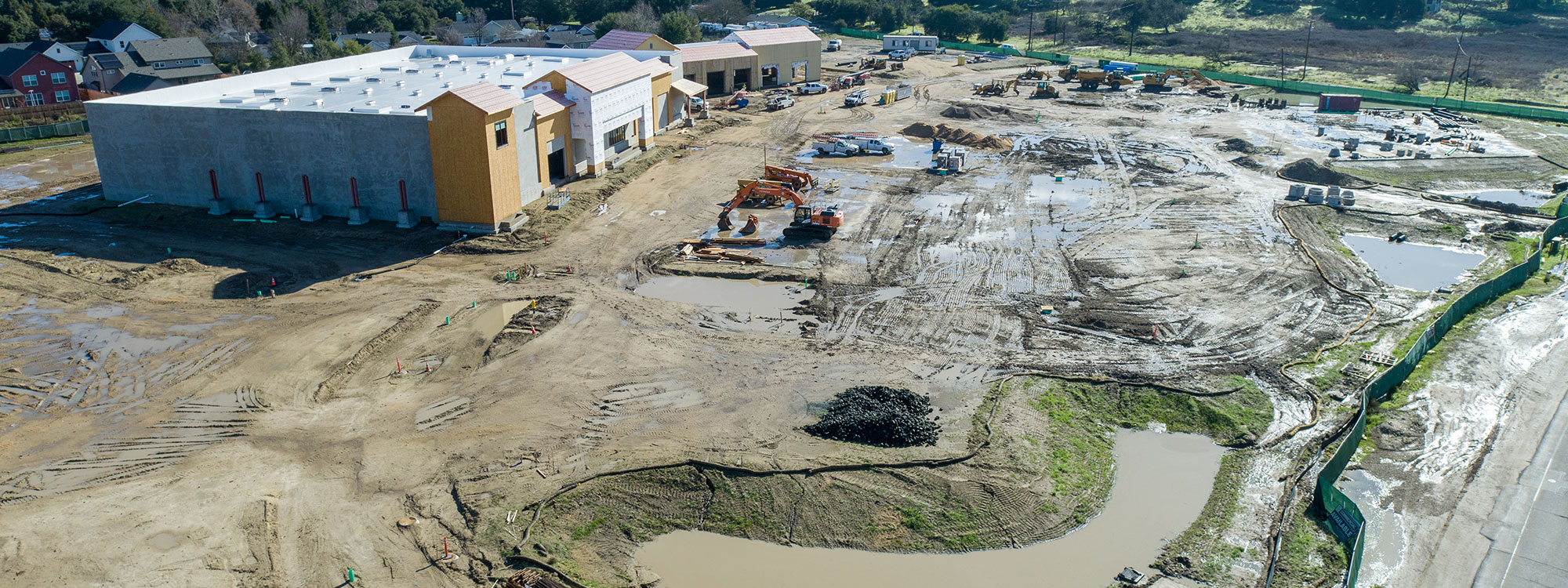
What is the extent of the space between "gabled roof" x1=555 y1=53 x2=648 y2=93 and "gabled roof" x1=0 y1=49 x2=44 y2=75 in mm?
39359

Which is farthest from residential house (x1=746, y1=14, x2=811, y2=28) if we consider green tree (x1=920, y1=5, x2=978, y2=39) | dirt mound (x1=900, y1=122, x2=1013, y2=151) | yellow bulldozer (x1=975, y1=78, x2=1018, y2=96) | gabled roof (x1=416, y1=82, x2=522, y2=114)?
gabled roof (x1=416, y1=82, x2=522, y2=114)

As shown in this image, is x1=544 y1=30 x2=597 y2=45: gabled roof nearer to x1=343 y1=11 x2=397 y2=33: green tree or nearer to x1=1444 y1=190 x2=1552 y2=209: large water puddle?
x1=343 y1=11 x2=397 y2=33: green tree

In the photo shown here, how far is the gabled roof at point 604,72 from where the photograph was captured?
40062 millimetres

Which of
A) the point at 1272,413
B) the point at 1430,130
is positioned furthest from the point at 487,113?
the point at 1430,130

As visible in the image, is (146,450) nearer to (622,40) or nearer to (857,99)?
(622,40)

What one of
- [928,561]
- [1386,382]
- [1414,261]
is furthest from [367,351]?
[1414,261]

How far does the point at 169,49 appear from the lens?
6700 centimetres

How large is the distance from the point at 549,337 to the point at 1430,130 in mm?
51228

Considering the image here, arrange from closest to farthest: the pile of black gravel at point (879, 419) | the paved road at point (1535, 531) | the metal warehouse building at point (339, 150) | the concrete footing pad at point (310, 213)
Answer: the paved road at point (1535, 531) < the pile of black gravel at point (879, 419) < the metal warehouse building at point (339, 150) < the concrete footing pad at point (310, 213)

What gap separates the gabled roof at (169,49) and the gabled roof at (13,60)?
7178mm

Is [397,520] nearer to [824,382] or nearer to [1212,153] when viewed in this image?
[824,382]

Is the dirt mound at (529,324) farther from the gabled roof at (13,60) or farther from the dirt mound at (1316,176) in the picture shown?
the gabled roof at (13,60)

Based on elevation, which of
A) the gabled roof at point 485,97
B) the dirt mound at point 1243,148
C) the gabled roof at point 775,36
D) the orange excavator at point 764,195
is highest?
the gabled roof at point 775,36

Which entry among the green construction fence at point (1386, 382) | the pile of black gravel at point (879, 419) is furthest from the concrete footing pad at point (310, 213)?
the green construction fence at point (1386, 382)
